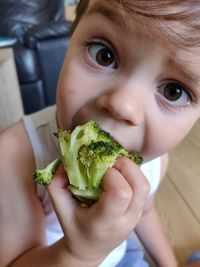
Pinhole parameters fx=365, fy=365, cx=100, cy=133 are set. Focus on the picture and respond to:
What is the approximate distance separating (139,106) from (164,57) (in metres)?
0.07

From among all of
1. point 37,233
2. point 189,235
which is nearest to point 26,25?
point 189,235

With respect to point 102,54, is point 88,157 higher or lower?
lower

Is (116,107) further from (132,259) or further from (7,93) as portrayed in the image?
(7,93)

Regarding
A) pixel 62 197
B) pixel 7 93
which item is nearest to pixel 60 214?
pixel 62 197

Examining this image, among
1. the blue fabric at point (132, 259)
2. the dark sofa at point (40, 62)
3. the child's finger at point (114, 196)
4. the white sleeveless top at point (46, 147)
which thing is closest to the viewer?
the child's finger at point (114, 196)

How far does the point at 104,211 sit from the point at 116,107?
5.3 inches

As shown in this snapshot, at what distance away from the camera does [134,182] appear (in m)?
0.46

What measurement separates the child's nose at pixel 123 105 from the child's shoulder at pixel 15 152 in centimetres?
A: 21

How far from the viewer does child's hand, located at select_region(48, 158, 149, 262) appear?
1.45 ft

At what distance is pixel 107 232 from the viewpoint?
471 mm

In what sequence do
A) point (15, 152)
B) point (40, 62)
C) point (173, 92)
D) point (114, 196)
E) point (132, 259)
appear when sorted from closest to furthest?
1. point (114, 196)
2. point (173, 92)
3. point (15, 152)
4. point (132, 259)
5. point (40, 62)

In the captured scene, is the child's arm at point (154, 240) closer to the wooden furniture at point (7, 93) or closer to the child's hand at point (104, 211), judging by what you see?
the child's hand at point (104, 211)

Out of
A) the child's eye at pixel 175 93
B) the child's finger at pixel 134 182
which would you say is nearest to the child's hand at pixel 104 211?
the child's finger at pixel 134 182

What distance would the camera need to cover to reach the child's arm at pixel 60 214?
0.45m
